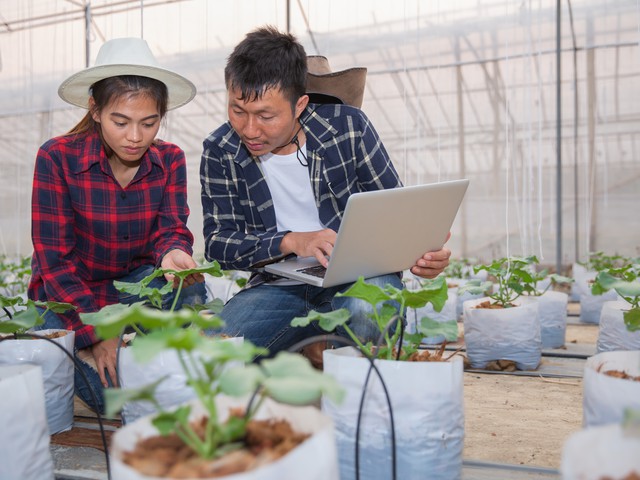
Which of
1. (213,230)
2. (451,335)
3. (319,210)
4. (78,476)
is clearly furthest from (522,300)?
(78,476)

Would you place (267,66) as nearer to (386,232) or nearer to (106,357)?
(386,232)

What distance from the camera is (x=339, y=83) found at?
175 cm

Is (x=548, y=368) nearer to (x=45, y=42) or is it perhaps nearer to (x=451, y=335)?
(x=451, y=335)

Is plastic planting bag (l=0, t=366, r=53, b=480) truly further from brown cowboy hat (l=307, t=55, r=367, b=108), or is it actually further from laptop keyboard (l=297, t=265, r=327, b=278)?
brown cowboy hat (l=307, t=55, r=367, b=108)

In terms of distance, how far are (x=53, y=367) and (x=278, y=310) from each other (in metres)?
0.55

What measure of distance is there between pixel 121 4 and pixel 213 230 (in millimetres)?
4086

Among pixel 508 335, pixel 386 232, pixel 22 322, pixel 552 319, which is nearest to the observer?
pixel 22 322

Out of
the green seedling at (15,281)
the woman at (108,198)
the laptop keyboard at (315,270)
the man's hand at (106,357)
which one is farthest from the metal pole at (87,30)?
the laptop keyboard at (315,270)

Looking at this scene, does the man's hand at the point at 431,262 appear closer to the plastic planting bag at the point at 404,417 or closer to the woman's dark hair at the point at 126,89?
the plastic planting bag at the point at 404,417

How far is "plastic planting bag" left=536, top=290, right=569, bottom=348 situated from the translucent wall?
1.62m

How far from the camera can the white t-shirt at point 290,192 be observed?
67.8 inches

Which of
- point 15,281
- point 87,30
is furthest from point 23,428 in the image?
point 87,30

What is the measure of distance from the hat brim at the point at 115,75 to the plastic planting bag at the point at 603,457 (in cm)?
129

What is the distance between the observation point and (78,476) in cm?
111
